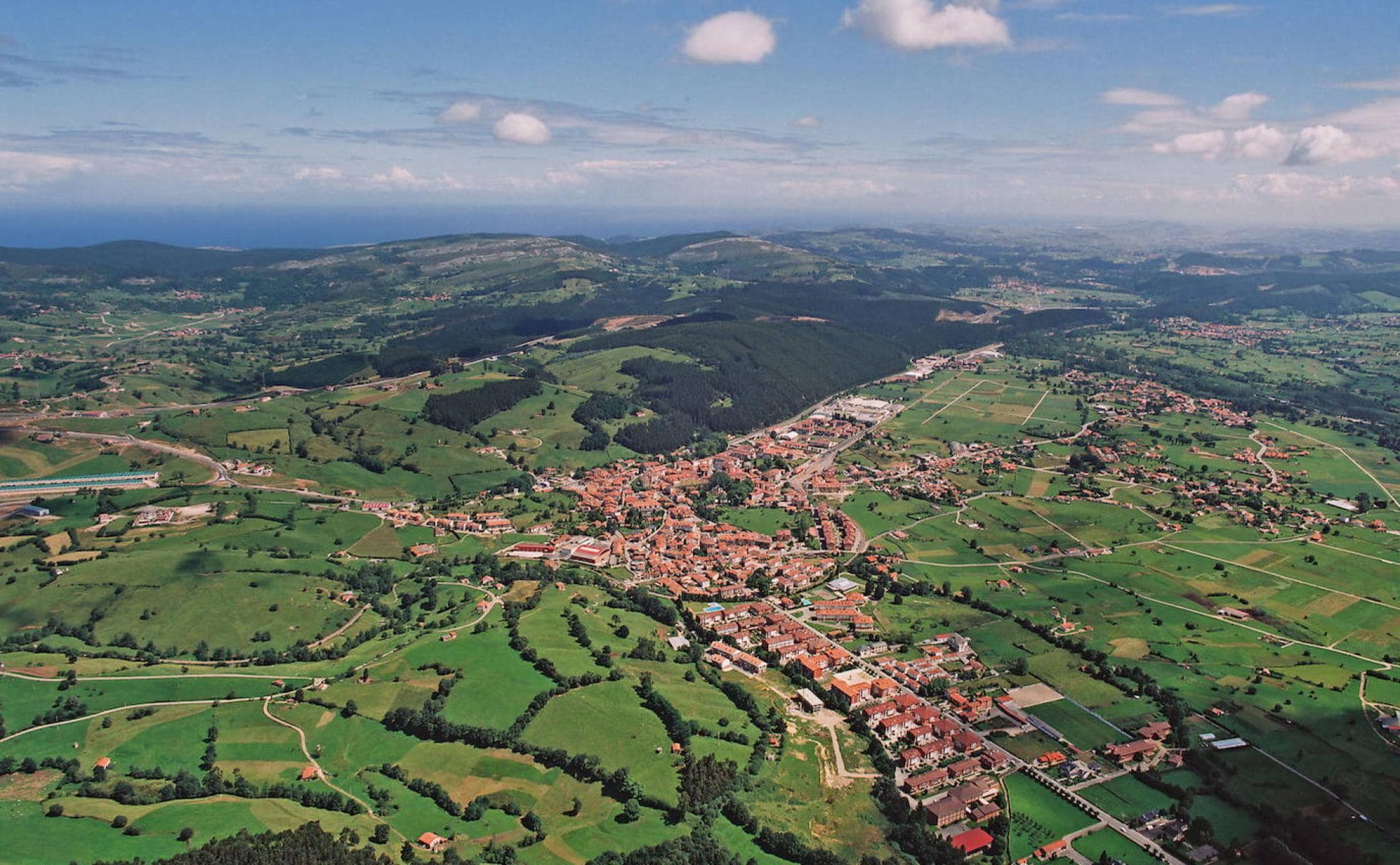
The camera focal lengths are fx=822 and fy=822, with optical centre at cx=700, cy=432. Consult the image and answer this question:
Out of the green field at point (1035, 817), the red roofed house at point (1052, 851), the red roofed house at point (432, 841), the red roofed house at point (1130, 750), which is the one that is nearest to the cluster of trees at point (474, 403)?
the red roofed house at point (432, 841)

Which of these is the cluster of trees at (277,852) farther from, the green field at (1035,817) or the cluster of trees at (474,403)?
the cluster of trees at (474,403)

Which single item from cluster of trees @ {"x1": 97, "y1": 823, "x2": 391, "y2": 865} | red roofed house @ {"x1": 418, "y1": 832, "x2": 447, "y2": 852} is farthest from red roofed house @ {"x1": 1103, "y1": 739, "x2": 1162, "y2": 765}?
cluster of trees @ {"x1": 97, "y1": 823, "x2": 391, "y2": 865}

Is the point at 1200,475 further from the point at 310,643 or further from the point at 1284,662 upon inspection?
the point at 310,643

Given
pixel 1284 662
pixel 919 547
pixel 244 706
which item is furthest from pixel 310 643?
pixel 1284 662

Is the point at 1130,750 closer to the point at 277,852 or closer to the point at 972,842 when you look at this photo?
the point at 972,842

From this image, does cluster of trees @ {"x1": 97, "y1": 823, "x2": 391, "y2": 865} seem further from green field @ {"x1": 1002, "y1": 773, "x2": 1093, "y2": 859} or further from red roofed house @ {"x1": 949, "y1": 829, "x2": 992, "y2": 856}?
green field @ {"x1": 1002, "y1": 773, "x2": 1093, "y2": 859}
